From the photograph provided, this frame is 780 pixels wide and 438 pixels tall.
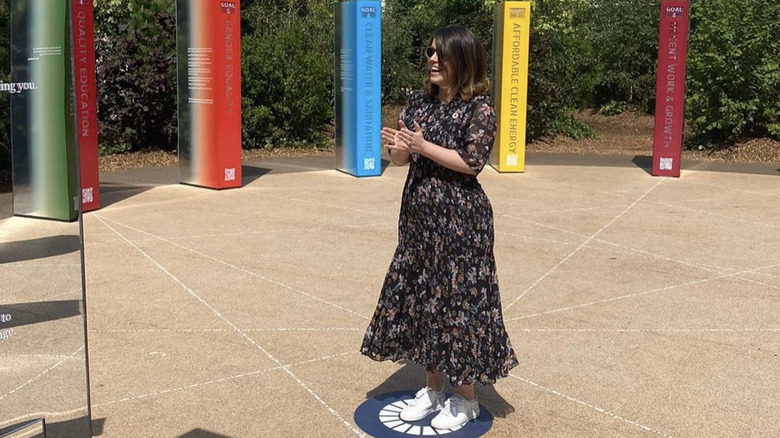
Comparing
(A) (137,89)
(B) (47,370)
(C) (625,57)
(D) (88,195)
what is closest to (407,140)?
(B) (47,370)

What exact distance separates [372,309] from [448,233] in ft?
7.65

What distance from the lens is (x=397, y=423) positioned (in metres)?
4.04

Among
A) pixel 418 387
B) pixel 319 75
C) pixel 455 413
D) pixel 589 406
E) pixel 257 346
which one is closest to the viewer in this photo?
pixel 455 413

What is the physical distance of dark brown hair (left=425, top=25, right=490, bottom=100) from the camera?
11.9 ft

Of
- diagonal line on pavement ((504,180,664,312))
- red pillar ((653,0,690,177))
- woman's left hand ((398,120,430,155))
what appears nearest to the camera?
woman's left hand ((398,120,430,155))

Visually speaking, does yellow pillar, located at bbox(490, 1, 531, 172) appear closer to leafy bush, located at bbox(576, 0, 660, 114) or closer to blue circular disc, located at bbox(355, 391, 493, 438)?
leafy bush, located at bbox(576, 0, 660, 114)

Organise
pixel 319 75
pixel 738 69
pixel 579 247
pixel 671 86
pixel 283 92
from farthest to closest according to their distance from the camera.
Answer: pixel 319 75
pixel 283 92
pixel 738 69
pixel 671 86
pixel 579 247

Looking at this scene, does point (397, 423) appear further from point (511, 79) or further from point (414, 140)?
point (511, 79)

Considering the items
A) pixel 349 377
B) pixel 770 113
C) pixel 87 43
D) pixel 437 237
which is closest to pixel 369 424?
pixel 349 377

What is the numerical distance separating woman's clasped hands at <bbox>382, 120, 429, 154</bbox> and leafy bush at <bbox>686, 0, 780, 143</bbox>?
42.8 feet

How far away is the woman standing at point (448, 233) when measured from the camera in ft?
12.0

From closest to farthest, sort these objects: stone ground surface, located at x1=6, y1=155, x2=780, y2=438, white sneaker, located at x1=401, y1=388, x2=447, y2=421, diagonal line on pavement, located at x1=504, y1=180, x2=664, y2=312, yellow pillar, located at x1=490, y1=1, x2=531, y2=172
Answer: white sneaker, located at x1=401, y1=388, x2=447, y2=421 → stone ground surface, located at x1=6, y1=155, x2=780, y2=438 → diagonal line on pavement, located at x1=504, y1=180, x2=664, y2=312 → yellow pillar, located at x1=490, y1=1, x2=531, y2=172

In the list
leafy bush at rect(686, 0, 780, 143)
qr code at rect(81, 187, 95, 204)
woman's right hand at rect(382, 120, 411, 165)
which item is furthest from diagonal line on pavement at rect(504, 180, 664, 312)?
qr code at rect(81, 187, 95, 204)

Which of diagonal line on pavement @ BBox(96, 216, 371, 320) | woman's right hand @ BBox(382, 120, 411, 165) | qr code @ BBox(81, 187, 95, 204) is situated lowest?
diagonal line on pavement @ BBox(96, 216, 371, 320)
